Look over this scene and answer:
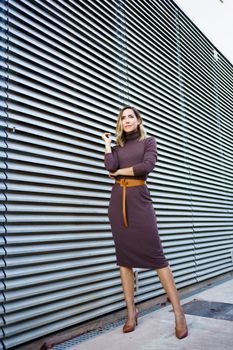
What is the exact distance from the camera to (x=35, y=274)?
5.90 feet

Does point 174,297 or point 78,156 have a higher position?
point 78,156

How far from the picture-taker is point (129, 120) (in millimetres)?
2160

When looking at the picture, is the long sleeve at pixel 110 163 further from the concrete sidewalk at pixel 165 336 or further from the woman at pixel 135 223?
the concrete sidewalk at pixel 165 336

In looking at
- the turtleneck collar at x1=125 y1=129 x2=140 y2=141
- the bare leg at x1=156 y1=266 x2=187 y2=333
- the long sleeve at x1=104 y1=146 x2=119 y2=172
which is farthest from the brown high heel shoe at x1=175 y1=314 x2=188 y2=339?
the turtleneck collar at x1=125 y1=129 x2=140 y2=141

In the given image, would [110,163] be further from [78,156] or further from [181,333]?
[181,333]

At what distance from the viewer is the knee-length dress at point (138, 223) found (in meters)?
1.91

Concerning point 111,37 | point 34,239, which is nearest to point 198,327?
point 34,239

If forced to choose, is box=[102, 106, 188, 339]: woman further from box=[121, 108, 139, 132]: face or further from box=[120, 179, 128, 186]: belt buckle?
box=[121, 108, 139, 132]: face

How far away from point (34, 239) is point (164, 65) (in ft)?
8.50

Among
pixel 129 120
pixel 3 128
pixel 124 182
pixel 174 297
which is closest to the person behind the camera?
pixel 3 128

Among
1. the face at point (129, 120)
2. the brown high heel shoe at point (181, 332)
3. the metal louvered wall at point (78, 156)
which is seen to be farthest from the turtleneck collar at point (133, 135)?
the brown high heel shoe at point (181, 332)

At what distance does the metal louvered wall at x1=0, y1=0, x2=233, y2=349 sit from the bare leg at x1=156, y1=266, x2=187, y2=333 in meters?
0.51

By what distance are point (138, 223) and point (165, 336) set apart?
2.17ft

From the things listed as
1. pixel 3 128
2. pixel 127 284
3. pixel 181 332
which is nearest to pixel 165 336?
pixel 181 332
